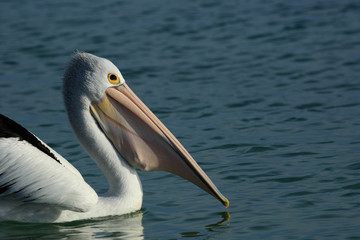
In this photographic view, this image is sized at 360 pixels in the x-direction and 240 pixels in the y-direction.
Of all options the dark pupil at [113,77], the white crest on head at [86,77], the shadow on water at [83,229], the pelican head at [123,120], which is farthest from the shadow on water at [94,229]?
the dark pupil at [113,77]

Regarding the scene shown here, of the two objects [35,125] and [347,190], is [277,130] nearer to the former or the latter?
[347,190]

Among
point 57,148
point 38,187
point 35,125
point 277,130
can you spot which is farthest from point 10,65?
point 38,187

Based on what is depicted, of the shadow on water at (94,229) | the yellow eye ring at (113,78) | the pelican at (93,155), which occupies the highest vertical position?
the yellow eye ring at (113,78)

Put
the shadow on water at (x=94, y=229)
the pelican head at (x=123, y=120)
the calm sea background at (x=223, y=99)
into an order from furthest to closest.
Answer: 1. the pelican head at (x=123, y=120)
2. the calm sea background at (x=223, y=99)
3. the shadow on water at (x=94, y=229)

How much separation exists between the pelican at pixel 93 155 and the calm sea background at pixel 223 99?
0.15m

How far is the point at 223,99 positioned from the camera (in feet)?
29.6

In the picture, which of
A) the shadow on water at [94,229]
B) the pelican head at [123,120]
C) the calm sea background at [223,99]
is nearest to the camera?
the shadow on water at [94,229]

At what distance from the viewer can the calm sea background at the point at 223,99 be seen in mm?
5668

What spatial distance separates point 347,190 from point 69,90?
2.36 meters

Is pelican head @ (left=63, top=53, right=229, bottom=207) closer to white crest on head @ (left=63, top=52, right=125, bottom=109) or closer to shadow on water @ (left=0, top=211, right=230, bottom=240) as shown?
white crest on head @ (left=63, top=52, right=125, bottom=109)

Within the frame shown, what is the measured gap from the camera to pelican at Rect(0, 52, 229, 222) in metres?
5.46

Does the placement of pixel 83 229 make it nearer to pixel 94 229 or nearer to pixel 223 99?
pixel 94 229

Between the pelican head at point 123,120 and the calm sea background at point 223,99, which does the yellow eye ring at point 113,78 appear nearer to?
the pelican head at point 123,120

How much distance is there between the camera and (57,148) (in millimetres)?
7609
